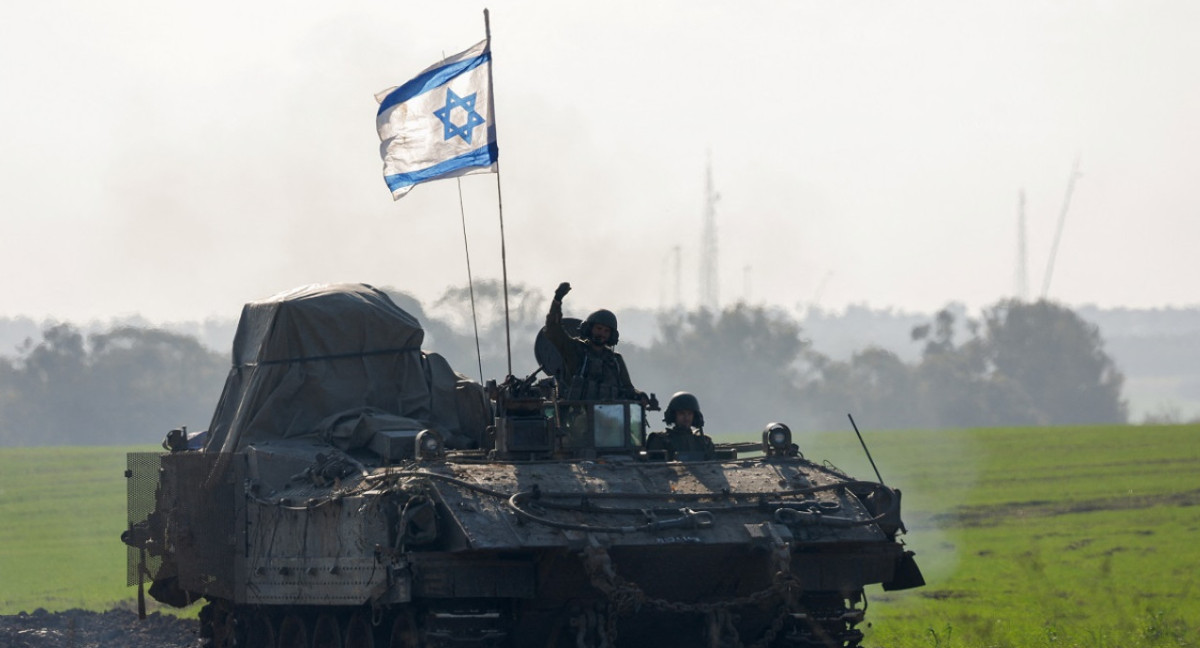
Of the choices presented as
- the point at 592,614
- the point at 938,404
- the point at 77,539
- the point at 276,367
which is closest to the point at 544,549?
the point at 592,614

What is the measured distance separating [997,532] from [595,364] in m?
22.7

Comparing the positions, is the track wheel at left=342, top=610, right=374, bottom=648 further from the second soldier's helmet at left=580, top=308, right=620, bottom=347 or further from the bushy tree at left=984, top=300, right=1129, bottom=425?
the bushy tree at left=984, top=300, right=1129, bottom=425

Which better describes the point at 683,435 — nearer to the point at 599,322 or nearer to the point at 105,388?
the point at 599,322

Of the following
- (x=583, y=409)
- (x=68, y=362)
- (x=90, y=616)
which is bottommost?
(x=90, y=616)

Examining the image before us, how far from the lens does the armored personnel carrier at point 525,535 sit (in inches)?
663

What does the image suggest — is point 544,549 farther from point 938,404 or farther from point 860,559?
point 938,404

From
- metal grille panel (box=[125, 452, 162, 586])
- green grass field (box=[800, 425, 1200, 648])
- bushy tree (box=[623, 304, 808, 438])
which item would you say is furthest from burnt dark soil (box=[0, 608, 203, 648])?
bushy tree (box=[623, 304, 808, 438])

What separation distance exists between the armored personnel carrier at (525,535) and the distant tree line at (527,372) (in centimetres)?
4202

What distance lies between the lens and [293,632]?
2100cm

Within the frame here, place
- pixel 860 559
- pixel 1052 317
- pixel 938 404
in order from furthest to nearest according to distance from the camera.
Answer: pixel 1052 317 < pixel 938 404 < pixel 860 559

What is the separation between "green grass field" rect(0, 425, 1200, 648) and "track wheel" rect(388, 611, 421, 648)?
29.9ft

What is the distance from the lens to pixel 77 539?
1930 inches

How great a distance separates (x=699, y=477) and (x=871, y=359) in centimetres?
6987

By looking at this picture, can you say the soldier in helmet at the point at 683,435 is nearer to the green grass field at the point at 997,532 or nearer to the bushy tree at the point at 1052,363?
the green grass field at the point at 997,532
